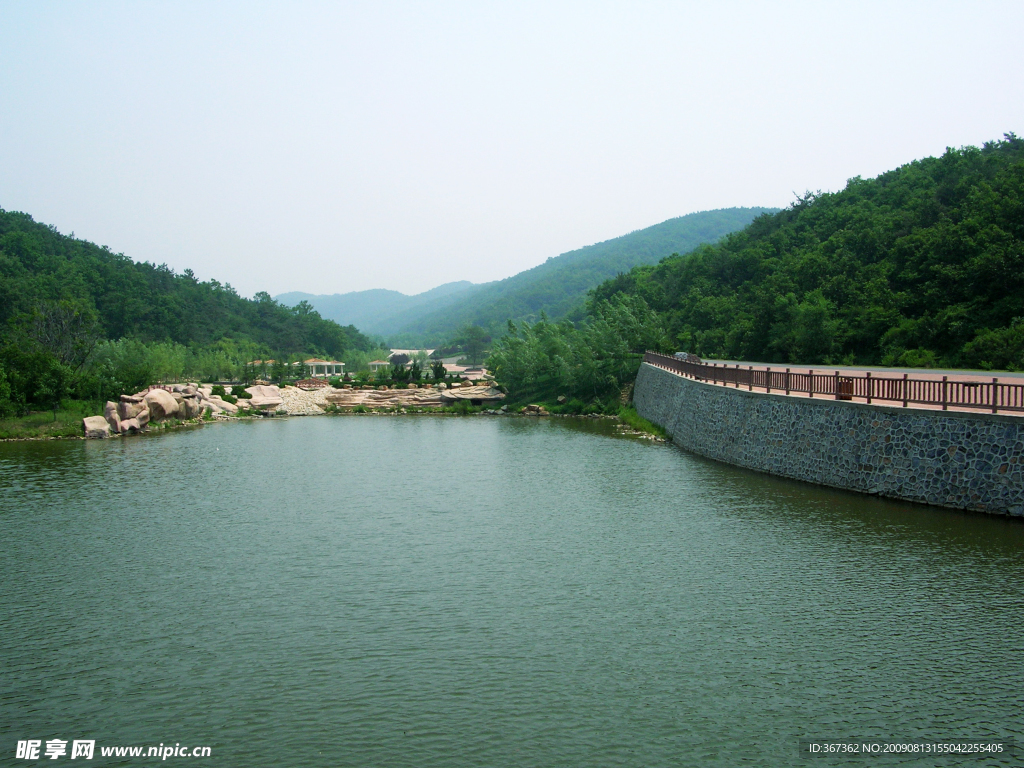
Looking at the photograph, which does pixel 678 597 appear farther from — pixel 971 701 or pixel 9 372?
A: pixel 9 372

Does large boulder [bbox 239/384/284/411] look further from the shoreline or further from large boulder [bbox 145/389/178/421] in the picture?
large boulder [bbox 145/389/178/421]

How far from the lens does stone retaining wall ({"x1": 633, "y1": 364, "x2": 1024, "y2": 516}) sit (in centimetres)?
1555

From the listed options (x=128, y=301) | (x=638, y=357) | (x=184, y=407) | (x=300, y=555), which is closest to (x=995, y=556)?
(x=300, y=555)

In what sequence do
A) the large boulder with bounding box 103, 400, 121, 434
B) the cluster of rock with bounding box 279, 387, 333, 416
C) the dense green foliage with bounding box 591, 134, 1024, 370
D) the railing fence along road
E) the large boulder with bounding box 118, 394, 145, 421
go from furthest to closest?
the cluster of rock with bounding box 279, 387, 333, 416, the large boulder with bounding box 118, 394, 145, 421, the large boulder with bounding box 103, 400, 121, 434, the dense green foliage with bounding box 591, 134, 1024, 370, the railing fence along road

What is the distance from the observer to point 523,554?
1477cm

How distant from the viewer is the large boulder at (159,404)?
136ft

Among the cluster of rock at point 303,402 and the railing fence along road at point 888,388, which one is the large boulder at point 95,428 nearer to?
the cluster of rock at point 303,402

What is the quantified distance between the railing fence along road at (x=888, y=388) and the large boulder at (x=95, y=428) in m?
28.2

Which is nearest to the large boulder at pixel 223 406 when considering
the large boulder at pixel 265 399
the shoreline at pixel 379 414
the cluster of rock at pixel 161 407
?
the cluster of rock at pixel 161 407

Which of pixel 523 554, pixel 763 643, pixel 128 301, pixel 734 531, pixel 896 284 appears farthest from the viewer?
pixel 128 301

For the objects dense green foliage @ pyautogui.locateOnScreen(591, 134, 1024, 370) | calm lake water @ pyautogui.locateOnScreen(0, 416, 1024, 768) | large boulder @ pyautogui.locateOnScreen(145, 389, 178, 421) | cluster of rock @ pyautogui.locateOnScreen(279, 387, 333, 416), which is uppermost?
dense green foliage @ pyautogui.locateOnScreen(591, 134, 1024, 370)

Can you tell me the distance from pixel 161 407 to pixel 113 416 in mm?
3826

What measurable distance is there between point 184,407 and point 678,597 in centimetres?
3894

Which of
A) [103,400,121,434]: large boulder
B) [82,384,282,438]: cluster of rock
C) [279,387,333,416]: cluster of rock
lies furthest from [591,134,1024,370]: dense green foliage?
[103,400,121,434]: large boulder
